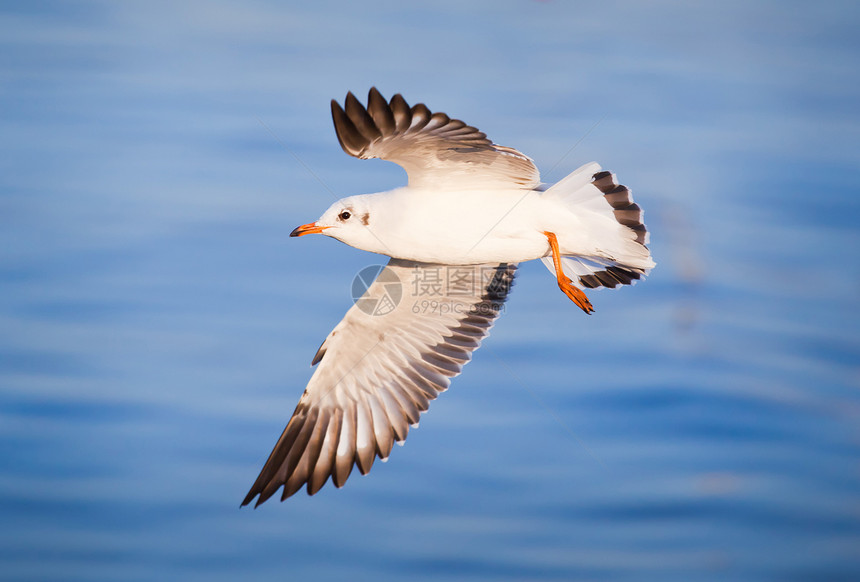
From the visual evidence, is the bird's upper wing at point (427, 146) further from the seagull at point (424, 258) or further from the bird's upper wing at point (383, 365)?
the bird's upper wing at point (383, 365)

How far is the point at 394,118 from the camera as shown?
5.66 metres

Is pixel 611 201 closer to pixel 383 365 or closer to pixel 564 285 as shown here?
pixel 564 285

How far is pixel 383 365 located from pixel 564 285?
191cm

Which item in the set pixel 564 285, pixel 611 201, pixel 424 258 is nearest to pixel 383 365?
pixel 424 258

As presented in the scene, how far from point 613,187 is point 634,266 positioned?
0.68 meters

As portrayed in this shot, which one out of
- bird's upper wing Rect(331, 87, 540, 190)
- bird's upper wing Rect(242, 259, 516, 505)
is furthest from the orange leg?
bird's upper wing Rect(242, 259, 516, 505)

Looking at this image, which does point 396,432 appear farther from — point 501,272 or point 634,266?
point 634,266

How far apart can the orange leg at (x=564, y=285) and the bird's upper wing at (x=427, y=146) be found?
0.46 m

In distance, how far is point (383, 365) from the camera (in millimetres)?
8016

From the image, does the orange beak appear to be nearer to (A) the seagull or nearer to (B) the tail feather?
(A) the seagull

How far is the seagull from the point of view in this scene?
20.3 ft

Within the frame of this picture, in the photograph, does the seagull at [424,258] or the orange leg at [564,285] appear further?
the orange leg at [564,285]

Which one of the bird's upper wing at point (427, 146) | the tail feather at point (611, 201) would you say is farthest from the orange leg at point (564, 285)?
the bird's upper wing at point (427, 146)

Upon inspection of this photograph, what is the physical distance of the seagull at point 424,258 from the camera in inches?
244
